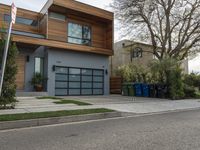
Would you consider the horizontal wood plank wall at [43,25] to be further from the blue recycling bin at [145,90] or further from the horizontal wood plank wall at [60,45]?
the blue recycling bin at [145,90]

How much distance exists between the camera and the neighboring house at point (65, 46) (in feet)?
59.2

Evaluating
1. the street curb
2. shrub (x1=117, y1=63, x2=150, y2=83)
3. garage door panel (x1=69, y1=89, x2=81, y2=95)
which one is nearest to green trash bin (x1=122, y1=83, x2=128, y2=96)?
shrub (x1=117, y1=63, x2=150, y2=83)

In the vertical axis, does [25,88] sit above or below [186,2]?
below

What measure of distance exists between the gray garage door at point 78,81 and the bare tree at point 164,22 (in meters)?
7.48

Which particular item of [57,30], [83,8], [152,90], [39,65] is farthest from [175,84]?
[39,65]

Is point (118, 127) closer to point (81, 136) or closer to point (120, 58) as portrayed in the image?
point (81, 136)

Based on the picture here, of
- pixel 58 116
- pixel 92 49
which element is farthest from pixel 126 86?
pixel 58 116

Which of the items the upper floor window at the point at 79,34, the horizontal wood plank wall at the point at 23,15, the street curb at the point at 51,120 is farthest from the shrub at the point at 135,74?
the street curb at the point at 51,120

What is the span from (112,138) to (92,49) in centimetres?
1509

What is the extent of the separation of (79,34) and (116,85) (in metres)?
6.99

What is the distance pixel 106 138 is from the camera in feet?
19.0

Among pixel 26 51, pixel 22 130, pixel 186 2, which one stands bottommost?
pixel 22 130

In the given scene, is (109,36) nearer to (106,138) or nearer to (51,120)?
(51,120)

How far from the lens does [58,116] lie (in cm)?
832
